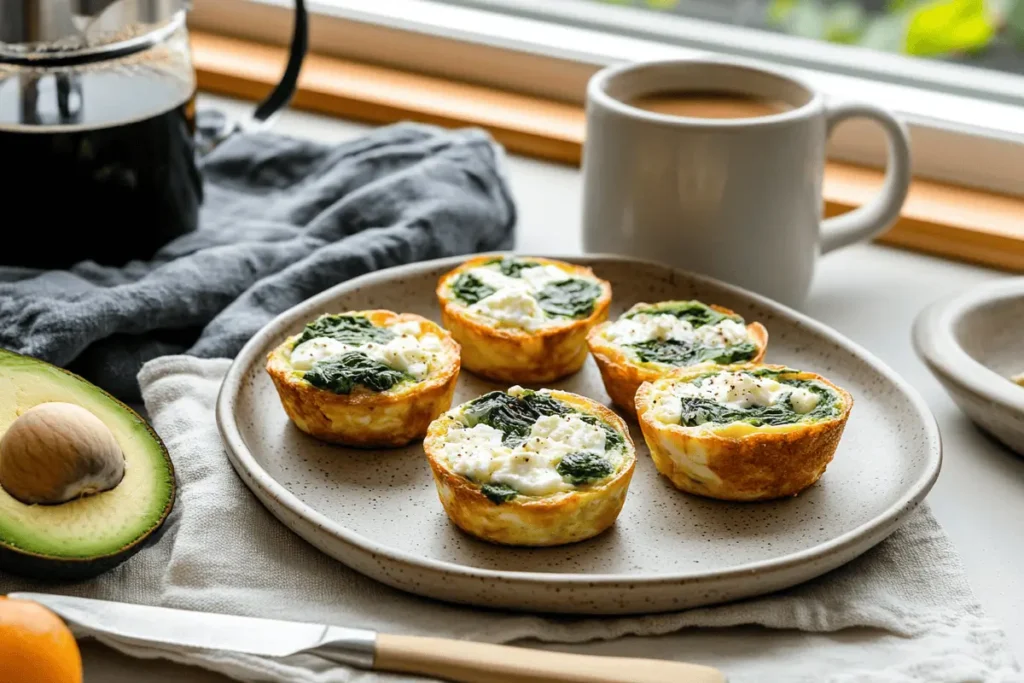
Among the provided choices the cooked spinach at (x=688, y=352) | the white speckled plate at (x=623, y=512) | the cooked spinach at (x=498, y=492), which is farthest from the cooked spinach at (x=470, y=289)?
the cooked spinach at (x=498, y=492)

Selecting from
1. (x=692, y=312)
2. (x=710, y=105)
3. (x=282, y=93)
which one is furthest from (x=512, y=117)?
(x=692, y=312)

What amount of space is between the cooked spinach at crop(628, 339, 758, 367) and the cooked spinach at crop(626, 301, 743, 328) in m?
0.06

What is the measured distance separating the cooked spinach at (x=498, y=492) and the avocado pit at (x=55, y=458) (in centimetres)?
38

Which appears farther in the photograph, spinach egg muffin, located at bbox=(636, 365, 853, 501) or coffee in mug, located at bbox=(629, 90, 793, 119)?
coffee in mug, located at bbox=(629, 90, 793, 119)

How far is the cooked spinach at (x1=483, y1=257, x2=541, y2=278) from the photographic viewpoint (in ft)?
5.82

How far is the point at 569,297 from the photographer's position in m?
1.71

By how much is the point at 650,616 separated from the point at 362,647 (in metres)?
0.28

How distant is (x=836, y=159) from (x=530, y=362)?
3.60 feet

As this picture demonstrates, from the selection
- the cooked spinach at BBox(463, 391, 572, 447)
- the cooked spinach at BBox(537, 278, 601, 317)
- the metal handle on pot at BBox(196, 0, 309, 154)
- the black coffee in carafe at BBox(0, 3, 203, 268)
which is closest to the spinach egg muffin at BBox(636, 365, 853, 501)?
the cooked spinach at BBox(463, 391, 572, 447)

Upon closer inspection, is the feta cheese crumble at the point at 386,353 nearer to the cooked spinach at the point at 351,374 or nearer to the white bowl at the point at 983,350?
the cooked spinach at the point at 351,374

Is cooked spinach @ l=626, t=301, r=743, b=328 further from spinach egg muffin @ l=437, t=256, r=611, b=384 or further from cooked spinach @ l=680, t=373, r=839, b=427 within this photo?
cooked spinach @ l=680, t=373, r=839, b=427

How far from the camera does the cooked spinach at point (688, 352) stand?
157cm

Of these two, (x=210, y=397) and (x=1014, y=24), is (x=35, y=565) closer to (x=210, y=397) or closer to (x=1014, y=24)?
(x=210, y=397)

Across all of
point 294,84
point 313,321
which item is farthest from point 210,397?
point 294,84
